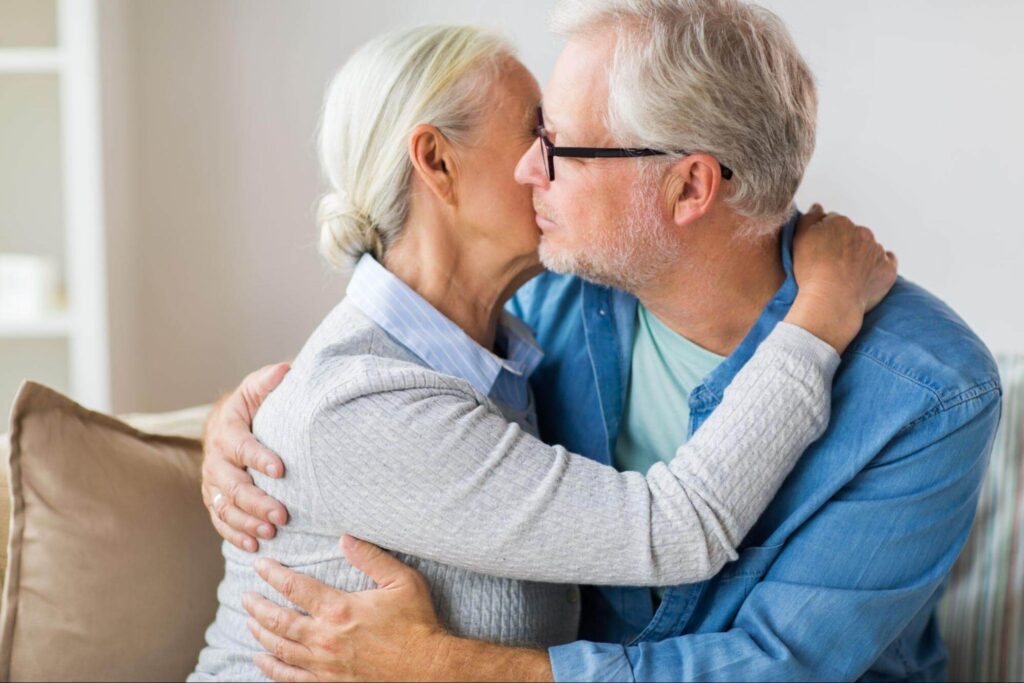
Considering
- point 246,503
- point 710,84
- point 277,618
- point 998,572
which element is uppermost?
point 710,84

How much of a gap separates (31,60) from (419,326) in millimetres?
1263

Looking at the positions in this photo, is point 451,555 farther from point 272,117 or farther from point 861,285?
point 272,117

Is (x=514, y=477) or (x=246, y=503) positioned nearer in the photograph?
(x=514, y=477)

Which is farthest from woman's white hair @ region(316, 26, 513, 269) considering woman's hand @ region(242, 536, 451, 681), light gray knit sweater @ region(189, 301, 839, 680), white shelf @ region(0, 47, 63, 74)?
white shelf @ region(0, 47, 63, 74)

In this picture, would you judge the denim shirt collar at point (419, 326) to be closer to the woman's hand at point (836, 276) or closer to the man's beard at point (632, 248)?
the man's beard at point (632, 248)

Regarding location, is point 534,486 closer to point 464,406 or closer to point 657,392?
point 464,406

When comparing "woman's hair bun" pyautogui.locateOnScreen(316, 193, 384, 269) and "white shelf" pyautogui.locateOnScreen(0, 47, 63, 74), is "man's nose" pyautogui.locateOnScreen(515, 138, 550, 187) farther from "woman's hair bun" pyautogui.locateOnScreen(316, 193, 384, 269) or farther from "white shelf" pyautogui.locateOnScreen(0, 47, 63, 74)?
"white shelf" pyautogui.locateOnScreen(0, 47, 63, 74)

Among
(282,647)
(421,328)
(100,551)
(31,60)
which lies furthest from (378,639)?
(31,60)

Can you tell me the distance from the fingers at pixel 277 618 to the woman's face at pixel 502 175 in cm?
55

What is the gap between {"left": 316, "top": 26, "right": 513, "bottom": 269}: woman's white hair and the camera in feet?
4.54

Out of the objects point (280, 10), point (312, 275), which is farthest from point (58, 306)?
point (280, 10)

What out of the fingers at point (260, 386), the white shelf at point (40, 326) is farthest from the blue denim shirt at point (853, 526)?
the white shelf at point (40, 326)

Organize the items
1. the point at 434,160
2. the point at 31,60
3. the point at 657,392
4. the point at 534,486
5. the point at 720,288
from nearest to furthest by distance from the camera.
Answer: the point at 534,486 < the point at 434,160 < the point at 720,288 < the point at 657,392 < the point at 31,60

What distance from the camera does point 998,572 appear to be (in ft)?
5.84
